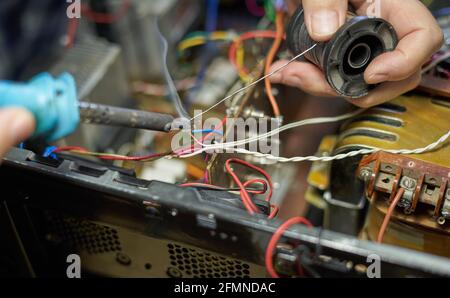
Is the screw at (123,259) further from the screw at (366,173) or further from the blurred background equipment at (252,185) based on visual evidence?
the screw at (366,173)

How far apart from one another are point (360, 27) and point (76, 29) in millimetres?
941

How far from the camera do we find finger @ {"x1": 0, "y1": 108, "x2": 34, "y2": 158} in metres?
0.55

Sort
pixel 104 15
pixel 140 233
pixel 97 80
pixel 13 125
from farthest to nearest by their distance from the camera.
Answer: pixel 104 15 < pixel 97 80 < pixel 140 233 < pixel 13 125

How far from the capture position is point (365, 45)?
0.77 metres

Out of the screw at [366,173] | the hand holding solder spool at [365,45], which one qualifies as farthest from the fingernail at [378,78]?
the screw at [366,173]

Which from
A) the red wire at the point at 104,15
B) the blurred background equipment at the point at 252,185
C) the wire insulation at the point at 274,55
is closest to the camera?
the blurred background equipment at the point at 252,185

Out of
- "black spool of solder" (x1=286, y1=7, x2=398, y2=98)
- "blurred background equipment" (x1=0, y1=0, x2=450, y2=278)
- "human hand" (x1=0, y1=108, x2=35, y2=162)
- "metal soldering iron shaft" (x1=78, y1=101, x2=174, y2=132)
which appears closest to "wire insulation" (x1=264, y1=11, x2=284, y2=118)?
"blurred background equipment" (x1=0, y1=0, x2=450, y2=278)

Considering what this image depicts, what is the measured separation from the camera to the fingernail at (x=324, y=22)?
0.75 m

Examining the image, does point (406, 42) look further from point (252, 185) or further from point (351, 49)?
point (252, 185)

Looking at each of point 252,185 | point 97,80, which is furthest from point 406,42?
point 97,80

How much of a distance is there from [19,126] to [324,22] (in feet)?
1.49

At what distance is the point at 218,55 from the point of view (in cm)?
142

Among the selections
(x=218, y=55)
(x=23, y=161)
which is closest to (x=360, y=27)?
(x=23, y=161)
